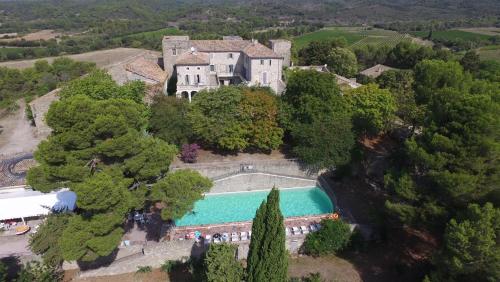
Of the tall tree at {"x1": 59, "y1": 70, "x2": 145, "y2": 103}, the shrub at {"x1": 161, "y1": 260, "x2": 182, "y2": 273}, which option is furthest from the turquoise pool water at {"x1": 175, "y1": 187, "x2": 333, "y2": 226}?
the tall tree at {"x1": 59, "y1": 70, "x2": 145, "y2": 103}

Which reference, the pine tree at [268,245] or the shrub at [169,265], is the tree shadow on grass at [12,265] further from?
the pine tree at [268,245]

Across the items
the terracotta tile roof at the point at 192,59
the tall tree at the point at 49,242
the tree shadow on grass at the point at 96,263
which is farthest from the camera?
the terracotta tile roof at the point at 192,59

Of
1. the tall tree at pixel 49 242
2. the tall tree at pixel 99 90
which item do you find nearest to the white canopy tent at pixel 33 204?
the tall tree at pixel 49 242

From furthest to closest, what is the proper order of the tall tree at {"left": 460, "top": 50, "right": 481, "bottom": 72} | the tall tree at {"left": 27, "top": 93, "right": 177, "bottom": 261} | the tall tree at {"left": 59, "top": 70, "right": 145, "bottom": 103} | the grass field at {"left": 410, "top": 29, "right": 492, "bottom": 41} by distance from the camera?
the grass field at {"left": 410, "top": 29, "right": 492, "bottom": 41}, the tall tree at {"left": 460, "top": 50, "right": 481, "bottom": 72}, the tall tree at {"left": 59, "top": 70, "right": 145, "bottom": 103}, the tall tree at {"left": 27, "top": 93, "right": 177, "bottom": 261}

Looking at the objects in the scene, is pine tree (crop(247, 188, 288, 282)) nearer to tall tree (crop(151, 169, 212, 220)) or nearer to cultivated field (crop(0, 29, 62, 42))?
tall tree (crop(151, 169, 212, 220))

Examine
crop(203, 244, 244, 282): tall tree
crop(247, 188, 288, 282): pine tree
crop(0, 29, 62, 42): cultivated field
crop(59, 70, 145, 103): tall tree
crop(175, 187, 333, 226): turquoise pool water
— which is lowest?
crop(175, 187, 333, 226): turquoise pool water

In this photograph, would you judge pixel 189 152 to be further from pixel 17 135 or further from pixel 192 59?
pixel 17 135

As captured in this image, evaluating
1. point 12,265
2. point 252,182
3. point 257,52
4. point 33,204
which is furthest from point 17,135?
point 257,52

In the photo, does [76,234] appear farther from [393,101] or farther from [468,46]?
[468,46]
